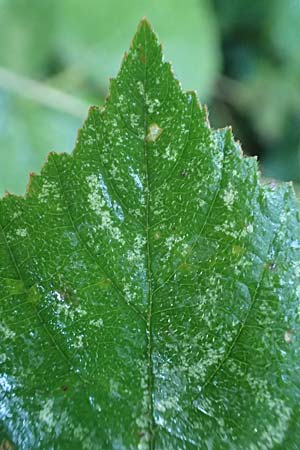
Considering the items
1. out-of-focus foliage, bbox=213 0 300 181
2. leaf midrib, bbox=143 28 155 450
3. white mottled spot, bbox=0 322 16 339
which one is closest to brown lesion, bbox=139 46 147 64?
leaf midrib, bbox=143 28 155 450

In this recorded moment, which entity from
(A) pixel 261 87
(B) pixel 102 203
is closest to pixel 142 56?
(B) pixel 102 203

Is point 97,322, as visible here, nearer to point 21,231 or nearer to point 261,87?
point 21,231

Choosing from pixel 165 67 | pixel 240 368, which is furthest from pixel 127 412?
pixel 165 67

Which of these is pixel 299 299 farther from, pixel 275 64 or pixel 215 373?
pixel 275 64

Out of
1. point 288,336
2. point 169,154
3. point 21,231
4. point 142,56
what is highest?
point 142,56

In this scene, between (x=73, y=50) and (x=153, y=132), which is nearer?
(x=153, y=132)

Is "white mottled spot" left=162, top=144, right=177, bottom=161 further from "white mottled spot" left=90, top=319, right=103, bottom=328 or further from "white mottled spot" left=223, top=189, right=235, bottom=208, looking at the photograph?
"white mottled spot" left=90, top=319, right=103, bottom=328

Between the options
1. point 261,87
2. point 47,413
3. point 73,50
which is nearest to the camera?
point 47,413
